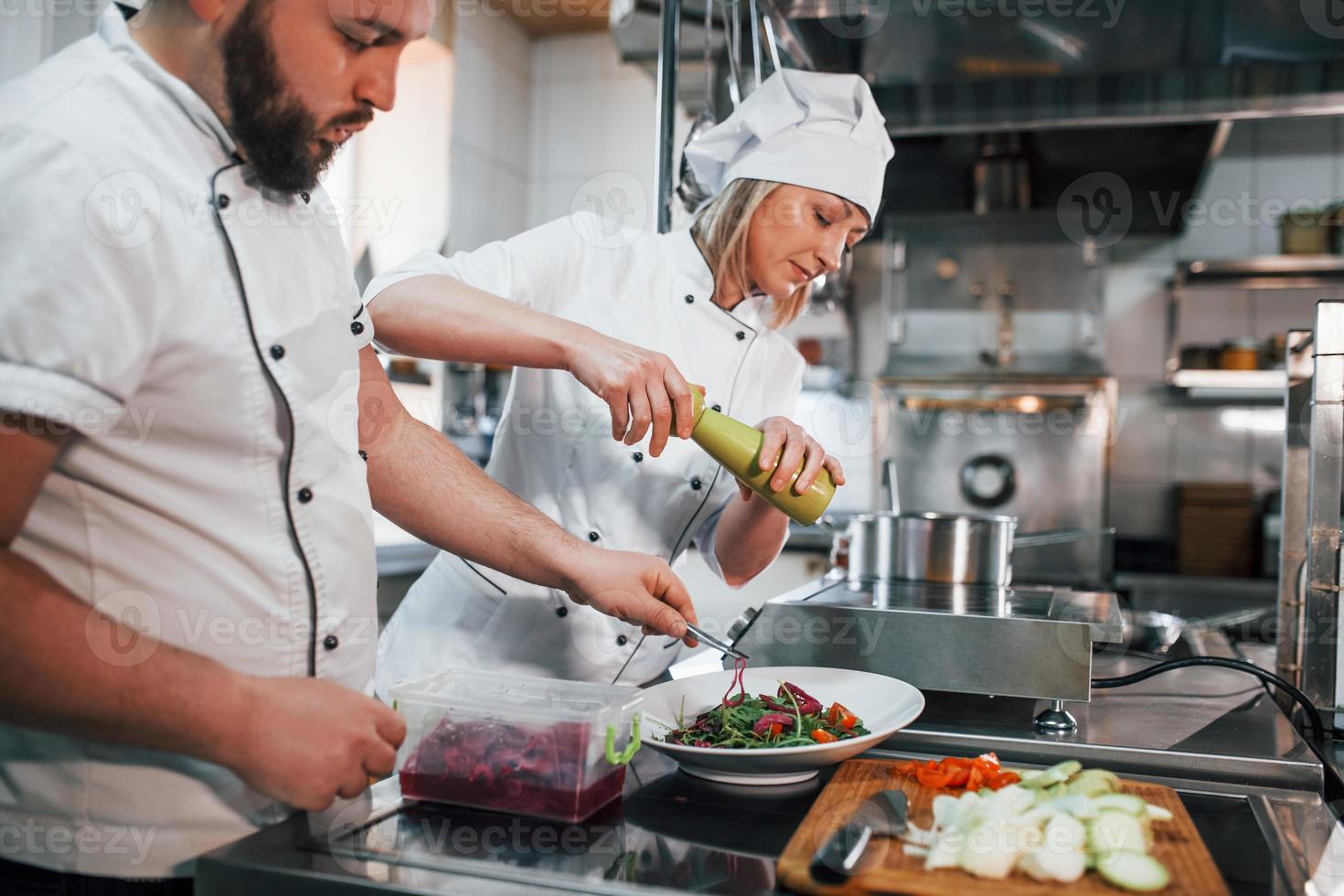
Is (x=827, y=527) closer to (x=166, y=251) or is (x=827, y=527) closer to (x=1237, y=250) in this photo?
(x=166, y=251)

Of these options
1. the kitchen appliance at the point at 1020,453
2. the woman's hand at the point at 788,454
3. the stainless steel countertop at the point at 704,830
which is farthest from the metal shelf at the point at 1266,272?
the woman's hand at the point at 788,454

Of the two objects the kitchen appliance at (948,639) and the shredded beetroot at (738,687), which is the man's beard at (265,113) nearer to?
the shredded beetroot at (738,687)

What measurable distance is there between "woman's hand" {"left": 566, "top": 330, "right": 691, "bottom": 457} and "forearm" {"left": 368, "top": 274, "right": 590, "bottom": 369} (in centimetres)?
6

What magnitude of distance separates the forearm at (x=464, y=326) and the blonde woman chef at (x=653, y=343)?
12cm

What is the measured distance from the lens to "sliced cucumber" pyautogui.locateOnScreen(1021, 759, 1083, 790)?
0.88 meters

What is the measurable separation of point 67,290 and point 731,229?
1.04 metres

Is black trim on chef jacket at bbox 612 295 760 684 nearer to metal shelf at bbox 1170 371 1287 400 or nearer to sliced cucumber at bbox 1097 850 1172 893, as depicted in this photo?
sliced cucumber at bbox 1097 850 1172 893


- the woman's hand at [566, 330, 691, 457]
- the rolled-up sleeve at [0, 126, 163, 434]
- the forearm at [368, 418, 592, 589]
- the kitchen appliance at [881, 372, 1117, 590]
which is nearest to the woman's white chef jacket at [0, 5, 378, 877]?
the rolled-up sleeve at [0, 126, 163, 434]

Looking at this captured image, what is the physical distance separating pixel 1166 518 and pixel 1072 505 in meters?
0.60

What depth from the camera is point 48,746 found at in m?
0.77

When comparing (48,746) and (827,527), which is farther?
(827,527)

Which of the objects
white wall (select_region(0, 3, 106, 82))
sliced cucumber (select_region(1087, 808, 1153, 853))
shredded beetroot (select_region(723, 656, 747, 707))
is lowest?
sliced cucumber (select_region(1087, 808, 1153, 853))

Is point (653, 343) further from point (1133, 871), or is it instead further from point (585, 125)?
point (585, 125)

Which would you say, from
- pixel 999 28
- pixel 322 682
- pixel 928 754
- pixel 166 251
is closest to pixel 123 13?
pixel 166 251
